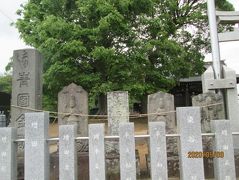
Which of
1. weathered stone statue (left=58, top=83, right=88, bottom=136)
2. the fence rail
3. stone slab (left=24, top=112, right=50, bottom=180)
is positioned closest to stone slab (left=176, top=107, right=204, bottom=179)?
the fence rail

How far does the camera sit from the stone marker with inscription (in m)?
8.41

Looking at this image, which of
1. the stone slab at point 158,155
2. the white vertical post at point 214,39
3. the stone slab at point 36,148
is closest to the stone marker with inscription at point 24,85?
the stone slab at point 36,148

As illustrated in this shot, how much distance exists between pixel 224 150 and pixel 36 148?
3.07m

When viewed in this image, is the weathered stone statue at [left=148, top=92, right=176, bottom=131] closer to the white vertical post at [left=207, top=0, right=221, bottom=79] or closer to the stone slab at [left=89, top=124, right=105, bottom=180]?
the white vertical post at [left=207, top=0, right=221, bottom=79]

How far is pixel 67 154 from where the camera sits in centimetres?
539

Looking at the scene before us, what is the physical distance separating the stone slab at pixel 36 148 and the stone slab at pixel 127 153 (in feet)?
4.18

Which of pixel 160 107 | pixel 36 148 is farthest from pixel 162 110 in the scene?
pixel 36 148

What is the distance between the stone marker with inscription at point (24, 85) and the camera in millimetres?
8414

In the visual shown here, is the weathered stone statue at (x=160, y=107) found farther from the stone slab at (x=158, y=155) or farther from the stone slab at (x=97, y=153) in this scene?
the stone slab at (x=97, y=153)

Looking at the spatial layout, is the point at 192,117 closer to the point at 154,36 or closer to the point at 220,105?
the point at 220,105

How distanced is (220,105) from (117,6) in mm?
8432

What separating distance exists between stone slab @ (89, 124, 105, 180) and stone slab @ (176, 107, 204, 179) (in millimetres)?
1291

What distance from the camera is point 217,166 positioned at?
5336 millimetres

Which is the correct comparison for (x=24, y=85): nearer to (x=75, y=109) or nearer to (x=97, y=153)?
(x=75, y=109)
